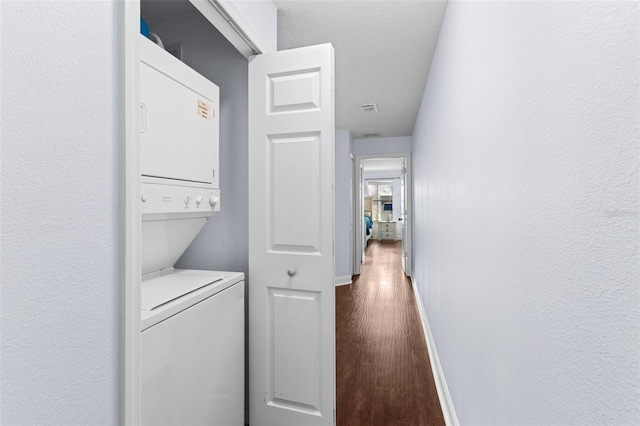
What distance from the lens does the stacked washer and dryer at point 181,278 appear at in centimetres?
116

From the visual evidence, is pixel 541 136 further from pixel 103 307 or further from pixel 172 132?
pixel 172 132

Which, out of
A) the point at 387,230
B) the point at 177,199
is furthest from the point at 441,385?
the point at 387,230

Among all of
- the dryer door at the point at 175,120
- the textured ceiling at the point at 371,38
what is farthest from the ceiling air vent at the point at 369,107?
the dryer door at the point at 175,120

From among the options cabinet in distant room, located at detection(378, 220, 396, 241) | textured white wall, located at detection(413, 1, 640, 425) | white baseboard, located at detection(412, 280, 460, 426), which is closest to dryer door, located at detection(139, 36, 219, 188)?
textured white wall, located at detection(413, 1, 640, 425)

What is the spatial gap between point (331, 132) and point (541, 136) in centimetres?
110

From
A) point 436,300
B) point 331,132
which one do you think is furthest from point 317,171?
point 436,300

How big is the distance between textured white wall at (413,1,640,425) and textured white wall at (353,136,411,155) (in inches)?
171

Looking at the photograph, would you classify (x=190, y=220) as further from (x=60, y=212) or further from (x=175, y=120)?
(x=60, y=212)

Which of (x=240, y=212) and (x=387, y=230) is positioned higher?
(x=240, y=212)

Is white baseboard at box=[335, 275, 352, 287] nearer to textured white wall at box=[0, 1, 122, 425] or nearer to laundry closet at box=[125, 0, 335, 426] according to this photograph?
laundry closet at box=[125, 0, 335, 426]

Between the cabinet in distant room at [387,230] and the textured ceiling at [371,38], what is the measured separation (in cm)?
842

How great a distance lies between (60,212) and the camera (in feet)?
2.12

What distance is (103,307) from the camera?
743 millimetres

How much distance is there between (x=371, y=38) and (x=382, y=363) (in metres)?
2.42
